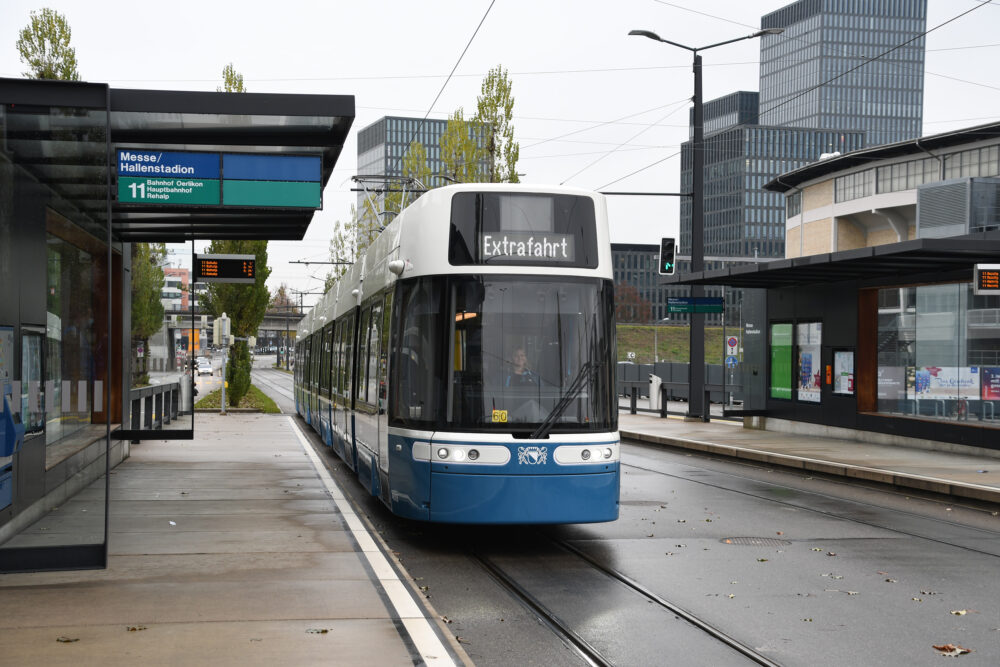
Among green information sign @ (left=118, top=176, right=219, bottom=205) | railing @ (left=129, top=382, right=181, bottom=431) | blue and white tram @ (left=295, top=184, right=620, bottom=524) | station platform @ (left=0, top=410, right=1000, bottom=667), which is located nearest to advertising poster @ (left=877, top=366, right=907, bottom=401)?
station platform @ (left=0, top=410, right=1000, bottom=667)

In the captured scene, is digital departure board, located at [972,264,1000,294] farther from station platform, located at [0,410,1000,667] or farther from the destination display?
the destination display

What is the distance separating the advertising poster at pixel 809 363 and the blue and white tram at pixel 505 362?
Answer: 14759mm

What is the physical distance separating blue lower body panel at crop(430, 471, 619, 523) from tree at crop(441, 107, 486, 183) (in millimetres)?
31104

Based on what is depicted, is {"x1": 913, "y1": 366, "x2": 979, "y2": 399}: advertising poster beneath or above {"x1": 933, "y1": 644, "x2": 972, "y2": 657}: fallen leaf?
above

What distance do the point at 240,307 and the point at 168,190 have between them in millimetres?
27773

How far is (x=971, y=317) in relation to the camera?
788 inches

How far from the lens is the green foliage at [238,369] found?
38062mm

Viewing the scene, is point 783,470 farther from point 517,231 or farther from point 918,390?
point 517,231

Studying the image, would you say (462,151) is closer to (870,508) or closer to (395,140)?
(870,508)

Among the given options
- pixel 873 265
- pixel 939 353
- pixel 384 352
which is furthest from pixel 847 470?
pixel 384 352

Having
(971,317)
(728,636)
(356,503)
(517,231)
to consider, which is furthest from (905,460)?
(728,636)

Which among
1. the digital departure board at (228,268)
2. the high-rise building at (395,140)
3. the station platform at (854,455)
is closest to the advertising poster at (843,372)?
the station platform at (854,455)

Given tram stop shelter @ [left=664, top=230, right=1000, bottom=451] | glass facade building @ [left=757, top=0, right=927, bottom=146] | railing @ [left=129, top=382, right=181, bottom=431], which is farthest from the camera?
glass facade building @ [left=757, top=0, right=927, bottom=146]

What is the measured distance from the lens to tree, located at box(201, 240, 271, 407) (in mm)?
38312
